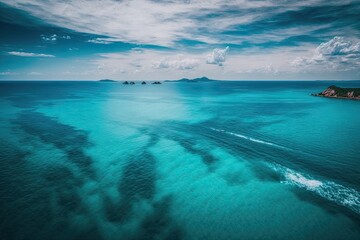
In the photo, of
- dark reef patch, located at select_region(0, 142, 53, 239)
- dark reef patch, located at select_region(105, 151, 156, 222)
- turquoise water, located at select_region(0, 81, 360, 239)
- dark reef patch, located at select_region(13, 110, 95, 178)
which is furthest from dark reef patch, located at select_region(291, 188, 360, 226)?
dark reef patch, located at select_region(0, 142, 53, 239)

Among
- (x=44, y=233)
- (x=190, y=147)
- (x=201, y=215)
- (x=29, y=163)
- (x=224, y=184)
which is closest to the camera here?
(x=44, y=233)

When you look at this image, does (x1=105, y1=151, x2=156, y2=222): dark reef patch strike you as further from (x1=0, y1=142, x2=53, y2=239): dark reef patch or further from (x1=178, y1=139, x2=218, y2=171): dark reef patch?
(x1=178, y1=139, x2=218, y2=171): dark reef patch

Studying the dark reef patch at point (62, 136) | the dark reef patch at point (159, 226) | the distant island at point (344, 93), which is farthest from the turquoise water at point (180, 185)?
the distant island at point (344, 93)

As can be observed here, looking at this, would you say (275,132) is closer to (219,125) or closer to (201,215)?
(219,125)

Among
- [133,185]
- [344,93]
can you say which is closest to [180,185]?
[133,185]

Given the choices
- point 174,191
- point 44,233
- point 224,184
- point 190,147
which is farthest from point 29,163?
point 224,184

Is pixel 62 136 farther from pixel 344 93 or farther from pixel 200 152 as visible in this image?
pixel 344 93

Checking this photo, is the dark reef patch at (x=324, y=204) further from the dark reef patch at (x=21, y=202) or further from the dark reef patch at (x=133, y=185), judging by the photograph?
the dark reef patch at (x=21, y=202)
